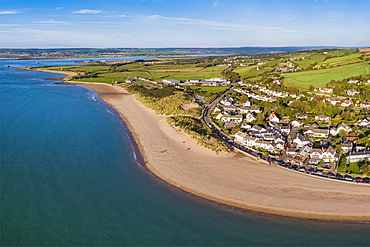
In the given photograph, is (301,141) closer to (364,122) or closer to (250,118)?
(250,118)

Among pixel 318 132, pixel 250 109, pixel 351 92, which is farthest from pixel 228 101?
pixel 351 92

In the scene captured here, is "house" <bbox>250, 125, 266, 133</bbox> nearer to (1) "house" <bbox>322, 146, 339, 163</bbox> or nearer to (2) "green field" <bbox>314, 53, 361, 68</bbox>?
(1) "house" <bbox>322, 146, 339, 163</bbox>

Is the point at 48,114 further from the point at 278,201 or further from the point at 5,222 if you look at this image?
the point at 278,201

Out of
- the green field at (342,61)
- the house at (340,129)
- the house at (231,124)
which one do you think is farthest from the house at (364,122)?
the green field at (342,61)

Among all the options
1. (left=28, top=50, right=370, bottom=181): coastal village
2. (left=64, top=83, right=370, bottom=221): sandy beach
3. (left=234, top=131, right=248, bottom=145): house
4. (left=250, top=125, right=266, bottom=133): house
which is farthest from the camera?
(left=250, top=125, right=266, bottom=133): house

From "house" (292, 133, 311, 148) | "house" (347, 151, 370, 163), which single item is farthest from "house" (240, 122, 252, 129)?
"house" (347, 151, 370, 163)

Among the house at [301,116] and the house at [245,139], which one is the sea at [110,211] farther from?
the house at [301,116]

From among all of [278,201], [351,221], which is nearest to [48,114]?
[278,201]
